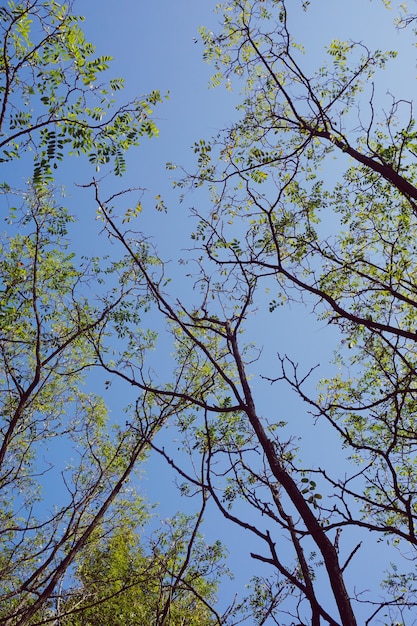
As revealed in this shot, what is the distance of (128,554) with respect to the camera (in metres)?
12.7

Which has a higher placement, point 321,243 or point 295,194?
point 295,194

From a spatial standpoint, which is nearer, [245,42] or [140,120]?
[140,120]

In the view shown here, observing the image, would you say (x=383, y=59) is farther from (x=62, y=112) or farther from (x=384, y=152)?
(x=62, y=112)

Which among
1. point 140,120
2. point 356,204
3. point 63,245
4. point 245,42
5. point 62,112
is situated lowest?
point 62,112

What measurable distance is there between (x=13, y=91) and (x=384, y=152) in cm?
538

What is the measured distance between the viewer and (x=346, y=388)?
360 inches

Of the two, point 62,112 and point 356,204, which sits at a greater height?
point 356,204

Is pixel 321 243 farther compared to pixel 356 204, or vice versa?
pixel 356 204

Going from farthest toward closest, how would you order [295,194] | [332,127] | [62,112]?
[295,194], [332,127], [62,112]

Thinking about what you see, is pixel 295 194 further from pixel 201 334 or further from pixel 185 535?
pixel 185 535

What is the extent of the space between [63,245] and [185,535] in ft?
21.5

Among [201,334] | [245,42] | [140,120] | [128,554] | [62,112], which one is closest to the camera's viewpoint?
[62,112]

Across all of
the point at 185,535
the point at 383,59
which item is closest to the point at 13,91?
the point at 383,59

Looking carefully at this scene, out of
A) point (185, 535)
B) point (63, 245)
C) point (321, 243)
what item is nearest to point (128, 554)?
point (185, 535)
